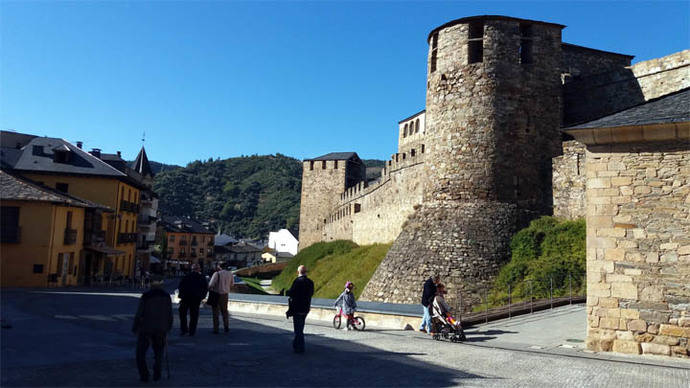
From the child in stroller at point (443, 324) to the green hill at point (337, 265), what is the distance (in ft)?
48.1

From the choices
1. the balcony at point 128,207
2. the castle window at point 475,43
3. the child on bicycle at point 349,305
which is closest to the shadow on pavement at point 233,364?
the child on bicycle at point 349,305

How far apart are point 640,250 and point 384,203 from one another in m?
25.3

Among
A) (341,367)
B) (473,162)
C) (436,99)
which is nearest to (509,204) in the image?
(473,162)

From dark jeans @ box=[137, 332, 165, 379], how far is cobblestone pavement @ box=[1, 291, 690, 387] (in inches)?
6.8

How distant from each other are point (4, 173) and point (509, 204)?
2263cm

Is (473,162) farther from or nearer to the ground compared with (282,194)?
nearer to the ground

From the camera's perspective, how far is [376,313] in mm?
12969

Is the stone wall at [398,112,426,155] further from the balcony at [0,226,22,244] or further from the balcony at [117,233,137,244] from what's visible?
the balcony at [0,226,22,244]

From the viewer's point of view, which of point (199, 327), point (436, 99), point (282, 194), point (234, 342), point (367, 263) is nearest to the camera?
point (234, 342)

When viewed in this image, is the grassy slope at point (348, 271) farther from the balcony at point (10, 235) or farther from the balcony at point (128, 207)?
the balcony at point (10, 235)

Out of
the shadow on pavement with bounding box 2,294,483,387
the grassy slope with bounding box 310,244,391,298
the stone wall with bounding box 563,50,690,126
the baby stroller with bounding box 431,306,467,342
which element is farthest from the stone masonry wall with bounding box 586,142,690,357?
the grassy slope with bounding box 310,244,391,298

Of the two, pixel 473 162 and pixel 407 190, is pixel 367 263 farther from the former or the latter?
pixel 473 162

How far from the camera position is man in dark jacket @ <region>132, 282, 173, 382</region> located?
6.34 meters

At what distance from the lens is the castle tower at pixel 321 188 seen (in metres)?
53.3
